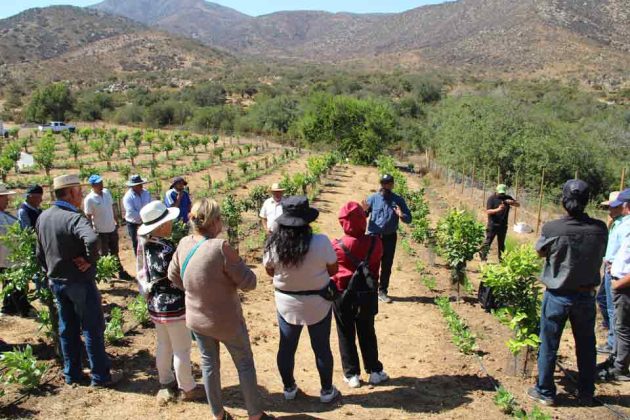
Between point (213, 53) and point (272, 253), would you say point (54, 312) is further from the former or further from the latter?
point (213, 53)

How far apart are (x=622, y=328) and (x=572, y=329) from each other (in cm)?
87

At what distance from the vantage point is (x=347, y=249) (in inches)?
168

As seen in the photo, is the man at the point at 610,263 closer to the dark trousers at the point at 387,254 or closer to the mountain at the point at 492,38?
the dark trousers at the point at 387,254

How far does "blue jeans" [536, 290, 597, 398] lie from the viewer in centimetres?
406

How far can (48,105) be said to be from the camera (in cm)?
4631

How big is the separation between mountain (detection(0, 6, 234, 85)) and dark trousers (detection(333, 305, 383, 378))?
240 feet

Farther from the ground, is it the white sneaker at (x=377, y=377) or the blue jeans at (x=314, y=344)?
the blue jeans at (x=314, y=344)

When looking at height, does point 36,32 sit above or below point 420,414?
above

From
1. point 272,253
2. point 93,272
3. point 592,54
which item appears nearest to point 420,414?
point 272,253

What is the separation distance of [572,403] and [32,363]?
4593 millimetres

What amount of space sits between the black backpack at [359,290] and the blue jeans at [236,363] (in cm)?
97

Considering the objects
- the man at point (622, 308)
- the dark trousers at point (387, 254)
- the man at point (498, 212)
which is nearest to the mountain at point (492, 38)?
the man at point (498, 212)

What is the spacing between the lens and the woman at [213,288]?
347 centimetres

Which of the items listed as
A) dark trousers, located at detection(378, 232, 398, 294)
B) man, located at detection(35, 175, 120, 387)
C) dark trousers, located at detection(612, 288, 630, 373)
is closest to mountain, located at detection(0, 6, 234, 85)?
dark trousers, located at detection(378, 232, 398, 294)
